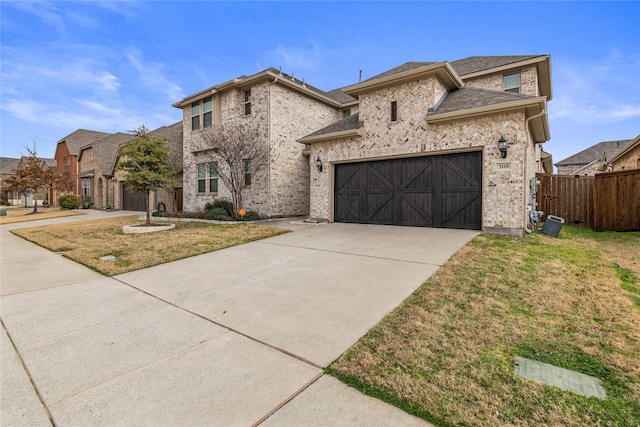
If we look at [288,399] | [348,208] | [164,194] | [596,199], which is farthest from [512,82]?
[164,194]

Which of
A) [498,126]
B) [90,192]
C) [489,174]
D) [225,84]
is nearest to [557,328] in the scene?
[489,174]

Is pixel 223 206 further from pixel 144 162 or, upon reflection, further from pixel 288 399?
pixel 288 399

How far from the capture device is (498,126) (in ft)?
26.6

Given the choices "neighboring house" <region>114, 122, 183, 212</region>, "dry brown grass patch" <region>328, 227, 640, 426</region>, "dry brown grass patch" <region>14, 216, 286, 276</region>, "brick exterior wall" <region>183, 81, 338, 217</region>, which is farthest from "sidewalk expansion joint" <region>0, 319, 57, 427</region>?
"neighboring house" <region>114, 122, 183, 212</region>

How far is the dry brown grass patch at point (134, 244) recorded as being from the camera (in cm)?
612

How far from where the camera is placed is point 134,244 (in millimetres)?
7891

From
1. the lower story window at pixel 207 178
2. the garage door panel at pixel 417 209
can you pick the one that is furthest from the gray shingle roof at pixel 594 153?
the lower story window at pixel 207 178

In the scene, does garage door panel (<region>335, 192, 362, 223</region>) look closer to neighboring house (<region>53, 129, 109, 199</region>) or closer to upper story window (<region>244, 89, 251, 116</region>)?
upper story window (<region>244, 89, 251, 116</region>)

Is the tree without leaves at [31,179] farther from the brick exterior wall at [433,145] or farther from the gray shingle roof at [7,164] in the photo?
the gray shingle roof at [7,164]

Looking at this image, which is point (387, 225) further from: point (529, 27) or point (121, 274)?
point (529, 27)

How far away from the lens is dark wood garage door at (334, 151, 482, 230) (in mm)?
8789

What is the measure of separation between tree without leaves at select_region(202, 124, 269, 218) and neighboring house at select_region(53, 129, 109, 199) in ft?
80.6

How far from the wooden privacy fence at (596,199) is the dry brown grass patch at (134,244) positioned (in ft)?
37.1

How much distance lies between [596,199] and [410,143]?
727cm
